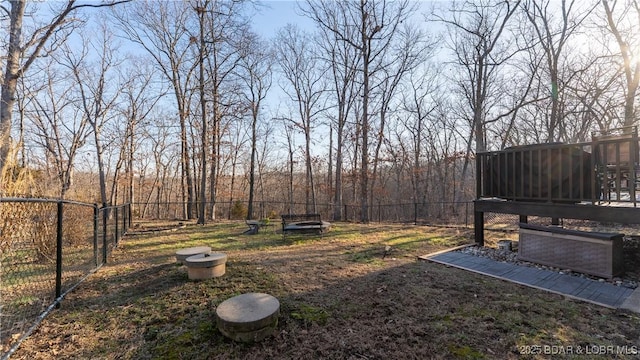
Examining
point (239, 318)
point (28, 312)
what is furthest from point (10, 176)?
point (239, 318)

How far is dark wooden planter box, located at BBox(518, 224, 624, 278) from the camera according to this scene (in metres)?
4.27

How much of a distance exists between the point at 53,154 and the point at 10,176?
15.2m

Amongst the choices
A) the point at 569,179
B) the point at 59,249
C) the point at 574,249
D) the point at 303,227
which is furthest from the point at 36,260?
the point at 569,179

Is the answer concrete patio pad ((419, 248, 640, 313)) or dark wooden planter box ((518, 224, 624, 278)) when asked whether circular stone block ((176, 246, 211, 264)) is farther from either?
dark wooden planter box ((518, 224, 624, 278))

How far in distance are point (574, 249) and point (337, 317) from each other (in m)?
4.41

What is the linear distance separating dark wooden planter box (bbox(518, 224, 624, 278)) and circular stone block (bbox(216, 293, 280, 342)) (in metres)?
5.00

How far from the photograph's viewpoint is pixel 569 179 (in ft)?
16.1

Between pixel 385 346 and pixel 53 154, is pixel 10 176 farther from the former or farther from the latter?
pixel 53 154

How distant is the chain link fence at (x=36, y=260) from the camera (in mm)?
2977

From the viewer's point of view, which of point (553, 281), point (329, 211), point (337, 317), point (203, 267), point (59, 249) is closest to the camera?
point (337, 317)

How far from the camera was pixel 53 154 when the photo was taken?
15633mm

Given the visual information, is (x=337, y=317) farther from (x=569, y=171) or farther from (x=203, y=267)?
(x=569, y=171)

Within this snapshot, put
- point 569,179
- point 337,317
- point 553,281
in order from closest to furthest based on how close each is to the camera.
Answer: point 337,317
point 553,281
point 569,179

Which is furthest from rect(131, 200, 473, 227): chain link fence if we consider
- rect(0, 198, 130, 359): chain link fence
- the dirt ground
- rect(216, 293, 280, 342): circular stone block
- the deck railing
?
rect(216, 293, 280, 342): circular stone block
